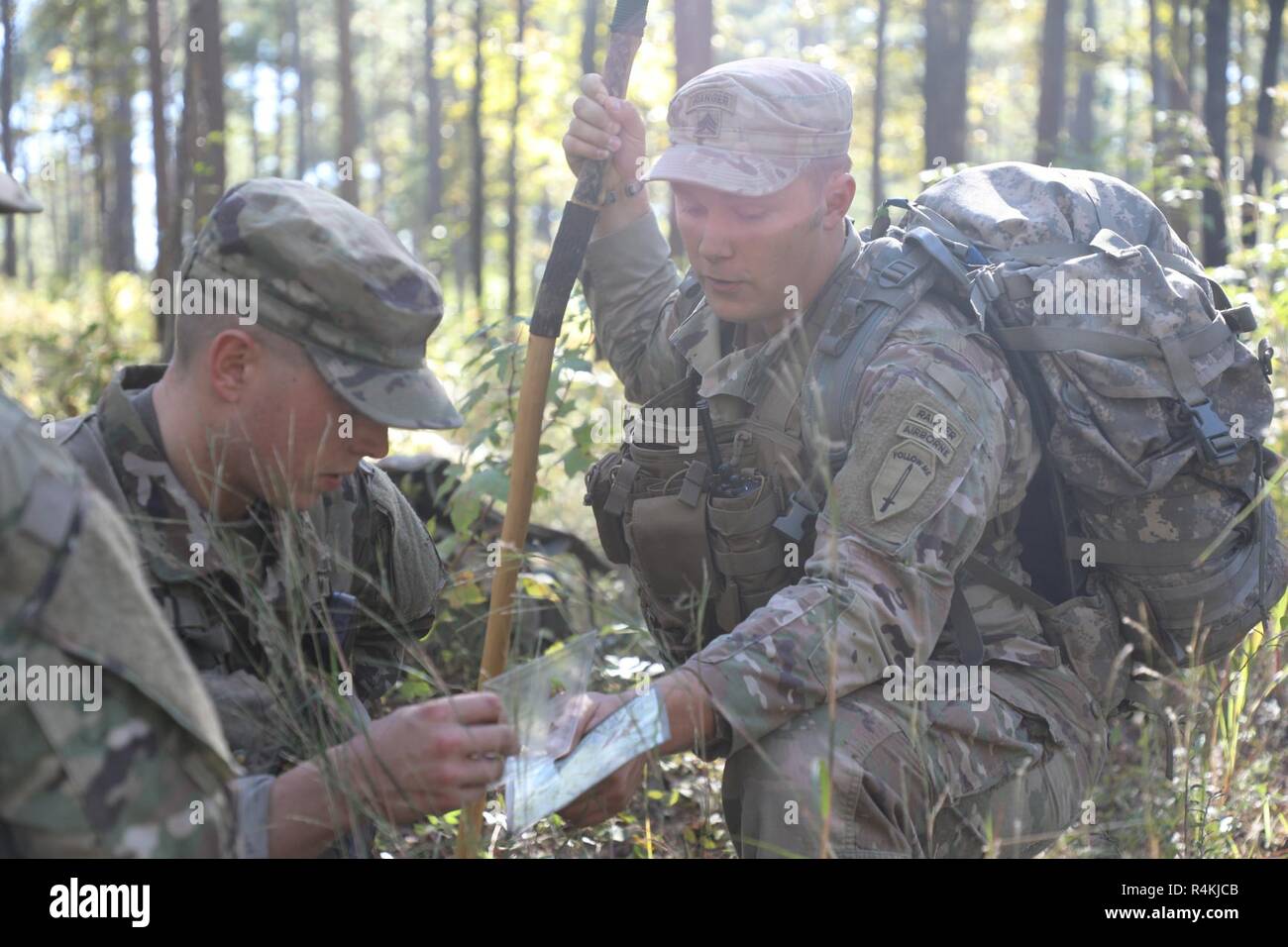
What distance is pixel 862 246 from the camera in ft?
10.9

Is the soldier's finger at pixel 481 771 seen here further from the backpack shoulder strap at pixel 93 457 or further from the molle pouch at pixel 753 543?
the molle pouch at pixel 753 543

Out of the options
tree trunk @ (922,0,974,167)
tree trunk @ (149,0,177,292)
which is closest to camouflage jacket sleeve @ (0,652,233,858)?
tree trunk @ (149,0,177,292)

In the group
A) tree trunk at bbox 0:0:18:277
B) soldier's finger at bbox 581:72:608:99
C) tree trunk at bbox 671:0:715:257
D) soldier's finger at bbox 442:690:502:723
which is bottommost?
soldier's finger at bbox 442:690:502:723

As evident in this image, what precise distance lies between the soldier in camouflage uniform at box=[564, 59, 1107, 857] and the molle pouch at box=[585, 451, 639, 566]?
0.14 metres

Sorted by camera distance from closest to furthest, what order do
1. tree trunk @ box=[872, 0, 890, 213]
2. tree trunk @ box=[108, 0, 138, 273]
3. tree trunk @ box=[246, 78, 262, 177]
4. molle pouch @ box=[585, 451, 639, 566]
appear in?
molle pouch @ box=[585, 451, 639, 566] → tree trunk @ box=[872, 0, 890, 213] → tree trunk @ box=[108, 0, 138, 273] → tree trunk @ box=[246, 78, 262, 177]

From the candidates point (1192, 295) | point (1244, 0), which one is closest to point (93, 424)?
point (1192, 295)

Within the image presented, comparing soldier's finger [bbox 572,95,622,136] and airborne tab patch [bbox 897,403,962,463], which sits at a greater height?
soldier's finger [bbox 572,95,622,136]

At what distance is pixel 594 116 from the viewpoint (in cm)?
311

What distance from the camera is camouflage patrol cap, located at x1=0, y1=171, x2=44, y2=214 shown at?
1.52 meters

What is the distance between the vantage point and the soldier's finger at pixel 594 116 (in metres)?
3.10

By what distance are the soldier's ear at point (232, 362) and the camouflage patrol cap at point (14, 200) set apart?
75 cm

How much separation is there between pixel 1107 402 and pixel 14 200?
2.35 meters

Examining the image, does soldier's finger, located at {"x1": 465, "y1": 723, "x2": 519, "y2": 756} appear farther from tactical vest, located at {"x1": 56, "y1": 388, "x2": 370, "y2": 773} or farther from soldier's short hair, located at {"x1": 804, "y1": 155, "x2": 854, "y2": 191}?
soldier's short hair, located at {"x1": 804, "y1": 155, "x2": 854, "y2": 191}

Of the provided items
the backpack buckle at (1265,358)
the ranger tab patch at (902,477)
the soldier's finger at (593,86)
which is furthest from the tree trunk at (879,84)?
the ranger tab patch at (902,477)
